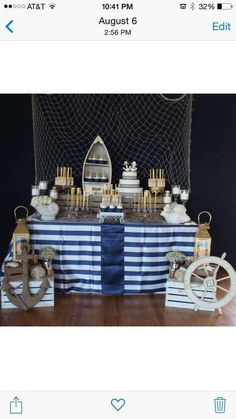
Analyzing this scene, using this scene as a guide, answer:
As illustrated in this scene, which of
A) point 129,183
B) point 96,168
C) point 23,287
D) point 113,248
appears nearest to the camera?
point 23,287

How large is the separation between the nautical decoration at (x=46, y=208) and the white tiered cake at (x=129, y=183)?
67 centimetres

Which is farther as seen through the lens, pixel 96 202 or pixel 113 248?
pixel 96 202

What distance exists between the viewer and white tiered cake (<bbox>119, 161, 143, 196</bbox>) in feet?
11.5

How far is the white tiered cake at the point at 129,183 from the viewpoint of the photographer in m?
3.51

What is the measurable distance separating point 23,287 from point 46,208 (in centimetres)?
70

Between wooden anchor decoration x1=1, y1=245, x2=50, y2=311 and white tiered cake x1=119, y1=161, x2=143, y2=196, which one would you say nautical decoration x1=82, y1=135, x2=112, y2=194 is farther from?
wooden anchor decoration x1=1, y1=245, x2=50, y2=311

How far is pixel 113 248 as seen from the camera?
3088 millimetres

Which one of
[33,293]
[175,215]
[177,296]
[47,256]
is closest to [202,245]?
[175,215]

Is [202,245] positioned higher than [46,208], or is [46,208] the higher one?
[46,208]
